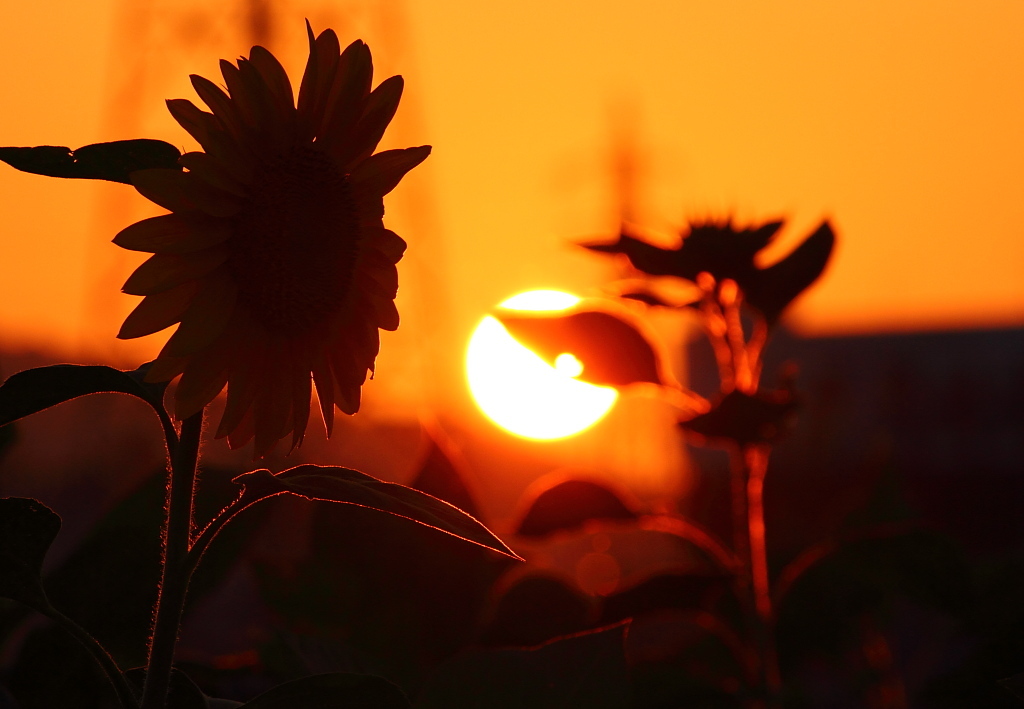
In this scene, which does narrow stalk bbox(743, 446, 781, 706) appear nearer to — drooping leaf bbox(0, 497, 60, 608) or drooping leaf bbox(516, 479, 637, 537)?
drooping leaf bbox(516, 479, 637, 537)

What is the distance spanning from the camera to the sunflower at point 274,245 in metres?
0.70

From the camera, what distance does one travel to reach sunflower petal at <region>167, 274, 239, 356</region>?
68 cm

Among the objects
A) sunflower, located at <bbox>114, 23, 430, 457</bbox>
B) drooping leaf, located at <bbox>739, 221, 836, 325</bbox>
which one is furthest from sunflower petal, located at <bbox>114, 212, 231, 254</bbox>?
drooping leaf, located at <bbox>739, 221, 836, 325</bbox>

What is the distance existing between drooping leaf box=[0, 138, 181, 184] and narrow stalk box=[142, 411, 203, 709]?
17cm

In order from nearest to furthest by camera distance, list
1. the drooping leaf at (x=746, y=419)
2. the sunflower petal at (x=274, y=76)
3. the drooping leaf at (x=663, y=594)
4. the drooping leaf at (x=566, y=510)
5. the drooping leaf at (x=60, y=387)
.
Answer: the drooping leaf at (x=60, y=387), the sunflower petal at (x=274, y=76), the drooping leaf at (x=746, y=419), the drooping leaf at (x=663, y=594), the drooping leaf at (x=566, y=510)

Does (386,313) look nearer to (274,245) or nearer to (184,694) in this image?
(274,245)

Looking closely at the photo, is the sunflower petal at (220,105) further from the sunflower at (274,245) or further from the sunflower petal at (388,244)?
the sunflower petal at (388,244)

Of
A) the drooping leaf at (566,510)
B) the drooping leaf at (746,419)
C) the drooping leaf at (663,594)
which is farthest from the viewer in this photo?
the drooping leaf at (566,510)

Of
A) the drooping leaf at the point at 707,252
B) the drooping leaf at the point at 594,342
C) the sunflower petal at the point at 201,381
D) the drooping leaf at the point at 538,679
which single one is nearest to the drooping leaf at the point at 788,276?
the drooping leaf at the point at 707,252

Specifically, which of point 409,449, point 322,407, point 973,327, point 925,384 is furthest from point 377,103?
point 973,327

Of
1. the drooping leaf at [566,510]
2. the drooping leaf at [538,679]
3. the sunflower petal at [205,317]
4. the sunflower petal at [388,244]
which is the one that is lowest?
the drooping leaf at [566,510]

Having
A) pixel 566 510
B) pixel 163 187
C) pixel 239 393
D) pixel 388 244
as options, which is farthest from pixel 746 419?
pixel 163 187

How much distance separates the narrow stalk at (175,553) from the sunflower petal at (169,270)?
0.31ft

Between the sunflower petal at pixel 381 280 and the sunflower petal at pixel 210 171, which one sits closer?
the sunflower petal at pixel 210 171
